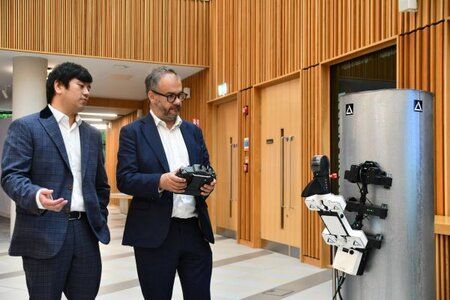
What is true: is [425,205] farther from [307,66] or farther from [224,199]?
[224,199]

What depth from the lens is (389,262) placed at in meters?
2.69

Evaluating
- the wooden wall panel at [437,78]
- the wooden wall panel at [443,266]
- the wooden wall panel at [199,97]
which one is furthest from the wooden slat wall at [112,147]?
the wooden wall panel at [443,266]

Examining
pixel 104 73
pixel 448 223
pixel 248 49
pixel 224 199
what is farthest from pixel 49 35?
pixel 448 223

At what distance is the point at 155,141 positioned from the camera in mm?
2488

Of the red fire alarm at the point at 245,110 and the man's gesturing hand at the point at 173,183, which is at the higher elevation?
the red fire alarm at the point at 245,110

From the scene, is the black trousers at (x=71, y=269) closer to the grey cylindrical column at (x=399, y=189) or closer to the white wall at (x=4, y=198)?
the grey cylindrical column at (x=399, y=189)

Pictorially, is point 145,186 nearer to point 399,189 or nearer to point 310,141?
point 399,189

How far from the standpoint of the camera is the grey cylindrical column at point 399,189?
268 centimetres

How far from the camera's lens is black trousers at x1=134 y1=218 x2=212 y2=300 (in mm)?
2430

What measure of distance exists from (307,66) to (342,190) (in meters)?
3.76

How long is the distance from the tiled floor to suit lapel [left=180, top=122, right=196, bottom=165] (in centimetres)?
256

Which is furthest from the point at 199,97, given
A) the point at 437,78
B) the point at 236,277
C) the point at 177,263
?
the point at 177,263

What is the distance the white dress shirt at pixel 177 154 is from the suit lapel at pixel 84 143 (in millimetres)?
329

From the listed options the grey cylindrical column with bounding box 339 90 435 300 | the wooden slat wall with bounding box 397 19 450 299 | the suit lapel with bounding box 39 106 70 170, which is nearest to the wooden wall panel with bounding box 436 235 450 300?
the wooden slat wall with bounding box 397 19 450 299
